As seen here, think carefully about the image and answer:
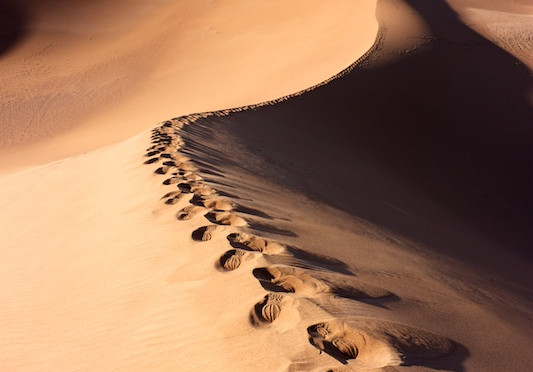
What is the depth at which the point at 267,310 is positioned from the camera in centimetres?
317

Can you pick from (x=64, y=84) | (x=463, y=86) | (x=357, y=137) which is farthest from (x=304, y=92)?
(x=64, y=84)

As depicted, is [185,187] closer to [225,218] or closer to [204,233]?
[225,218]

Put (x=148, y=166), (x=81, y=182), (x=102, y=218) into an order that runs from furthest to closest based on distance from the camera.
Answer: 1. (x=81, y=182)
2. (x=148, y=166)
3. (x=102, y=218)

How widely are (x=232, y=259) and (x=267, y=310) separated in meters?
0.67

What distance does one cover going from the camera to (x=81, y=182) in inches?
284

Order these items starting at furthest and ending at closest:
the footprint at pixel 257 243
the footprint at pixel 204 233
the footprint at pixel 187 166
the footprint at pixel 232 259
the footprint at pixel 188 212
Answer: the footprint at pixel 187 166 < the footprint at pixel 188 212 < the footprint at pixel 204 233 < the footprint at pixel 257 243 < the footprint at pixel 232 259

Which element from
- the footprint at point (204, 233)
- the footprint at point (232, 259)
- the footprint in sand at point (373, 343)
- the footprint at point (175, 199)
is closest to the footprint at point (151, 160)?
the footprint at point (175, 199)

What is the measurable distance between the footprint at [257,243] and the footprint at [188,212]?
2.21 ft

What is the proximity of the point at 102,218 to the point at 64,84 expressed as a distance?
14.7 meters

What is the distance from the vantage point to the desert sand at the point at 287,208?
10.5ft

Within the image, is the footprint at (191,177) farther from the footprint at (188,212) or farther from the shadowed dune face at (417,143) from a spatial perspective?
the shadowed dune face at (417,143)

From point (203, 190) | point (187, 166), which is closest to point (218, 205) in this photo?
point (203, 190)

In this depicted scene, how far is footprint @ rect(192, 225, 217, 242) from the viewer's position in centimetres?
422

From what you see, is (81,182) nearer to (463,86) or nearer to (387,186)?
(387,186)
